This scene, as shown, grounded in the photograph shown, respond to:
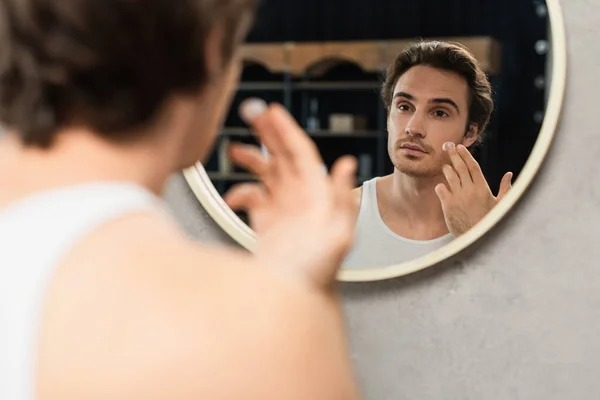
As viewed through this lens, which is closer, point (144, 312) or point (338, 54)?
Result: point (144, 312)

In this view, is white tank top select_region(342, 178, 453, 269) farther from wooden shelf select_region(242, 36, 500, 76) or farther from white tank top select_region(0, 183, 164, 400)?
white tank top select_region(0, 183, 164, 400)

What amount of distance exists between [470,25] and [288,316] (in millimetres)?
733

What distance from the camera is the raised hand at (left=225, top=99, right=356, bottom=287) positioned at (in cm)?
45

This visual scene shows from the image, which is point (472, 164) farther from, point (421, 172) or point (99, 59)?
point (99, 59)

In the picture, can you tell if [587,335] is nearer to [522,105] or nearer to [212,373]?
[522,105]

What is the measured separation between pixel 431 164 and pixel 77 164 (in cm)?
69

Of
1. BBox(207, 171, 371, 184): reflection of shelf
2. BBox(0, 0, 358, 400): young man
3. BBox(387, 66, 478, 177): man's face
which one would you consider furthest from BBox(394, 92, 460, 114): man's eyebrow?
BBox(0, 0, 358, 400): young man

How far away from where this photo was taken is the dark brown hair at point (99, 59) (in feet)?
1.28

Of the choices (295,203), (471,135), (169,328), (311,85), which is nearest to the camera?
(169,328)

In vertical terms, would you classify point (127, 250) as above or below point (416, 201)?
above

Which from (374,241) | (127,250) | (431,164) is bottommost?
(374,241)

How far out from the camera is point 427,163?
3.42 ft

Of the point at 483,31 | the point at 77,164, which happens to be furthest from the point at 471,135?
the point at 77,164

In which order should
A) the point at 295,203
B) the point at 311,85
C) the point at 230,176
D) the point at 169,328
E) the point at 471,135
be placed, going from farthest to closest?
1. the point at 311,85
2. the point at 230,176
3. the point at 471,135
4. the point at 295,203
5. the point at 169,328
